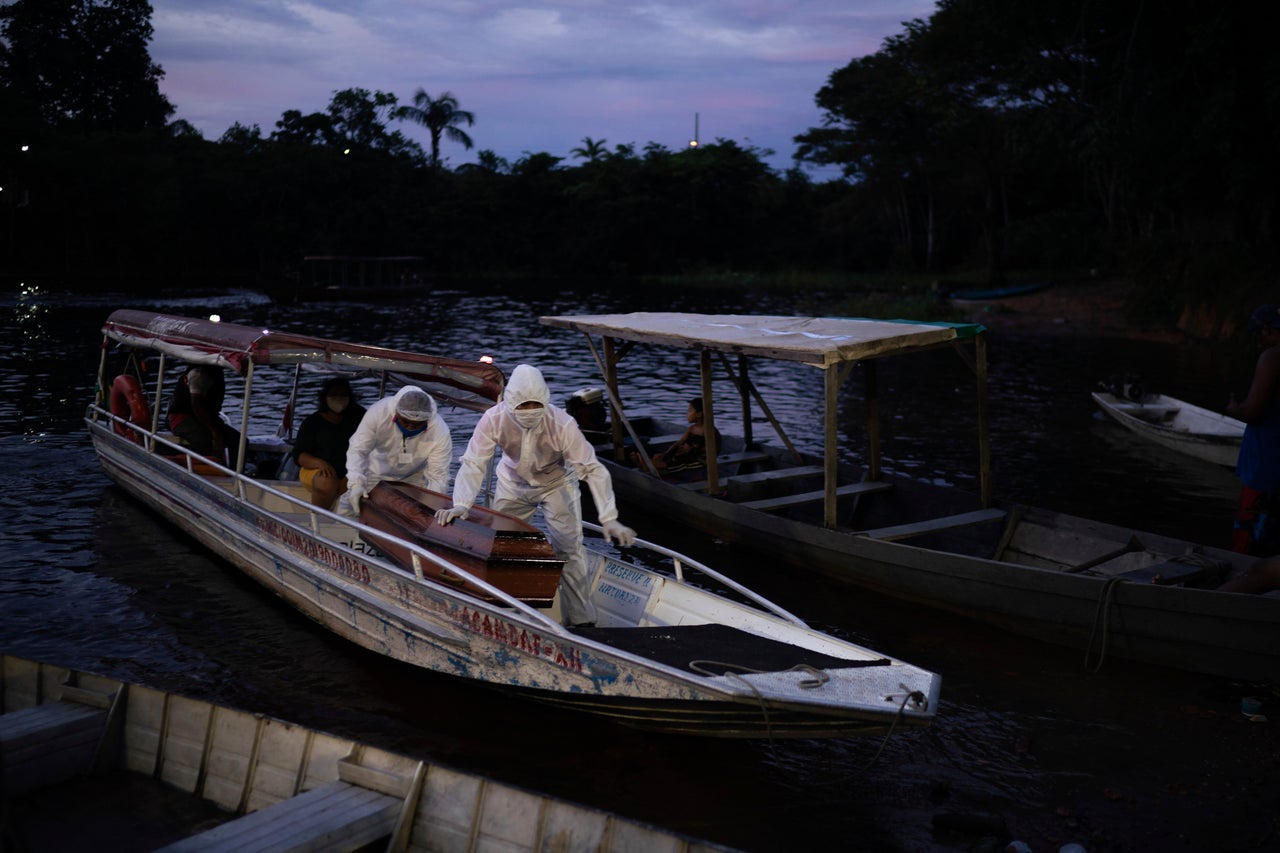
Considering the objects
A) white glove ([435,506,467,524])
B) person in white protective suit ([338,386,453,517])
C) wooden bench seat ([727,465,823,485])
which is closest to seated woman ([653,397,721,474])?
wooden bench seat ([727,465,823,485])

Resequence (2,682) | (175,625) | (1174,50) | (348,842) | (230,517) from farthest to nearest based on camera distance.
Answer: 1. (1174,50)
2. (230,517)
3. (175,625)
4. (2,682)
5. (348,842)

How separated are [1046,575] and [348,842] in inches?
232

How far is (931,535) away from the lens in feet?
34.6

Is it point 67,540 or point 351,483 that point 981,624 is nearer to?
Result: point 351,483

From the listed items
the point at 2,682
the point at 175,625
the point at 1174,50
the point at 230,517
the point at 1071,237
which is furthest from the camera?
the point at 1071,237

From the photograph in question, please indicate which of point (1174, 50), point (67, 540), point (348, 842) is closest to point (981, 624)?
point (348, 842)

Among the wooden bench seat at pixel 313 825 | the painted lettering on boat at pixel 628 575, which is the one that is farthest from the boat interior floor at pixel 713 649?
the wooden bench seat at pixel 313 825

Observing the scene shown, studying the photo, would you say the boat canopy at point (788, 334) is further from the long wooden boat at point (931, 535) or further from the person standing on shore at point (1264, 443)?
the person standing on shore at point (1264, 443)

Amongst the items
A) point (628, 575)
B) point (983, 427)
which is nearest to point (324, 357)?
point (628, 575)

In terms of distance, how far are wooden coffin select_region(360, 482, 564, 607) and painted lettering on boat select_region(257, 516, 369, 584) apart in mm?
254

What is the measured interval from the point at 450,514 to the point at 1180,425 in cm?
1422

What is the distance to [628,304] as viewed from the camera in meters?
46.2

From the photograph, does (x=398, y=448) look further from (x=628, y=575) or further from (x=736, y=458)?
(x=736, y=458)

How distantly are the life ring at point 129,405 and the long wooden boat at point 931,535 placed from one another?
498 cm
